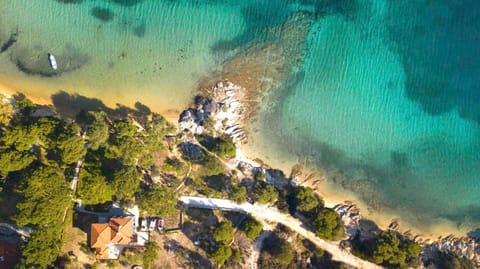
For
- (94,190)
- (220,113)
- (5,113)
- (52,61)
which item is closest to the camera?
(94,190)

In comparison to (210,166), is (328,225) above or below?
below

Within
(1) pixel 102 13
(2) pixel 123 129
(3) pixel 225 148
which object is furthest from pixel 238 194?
(1) pixel 102 13

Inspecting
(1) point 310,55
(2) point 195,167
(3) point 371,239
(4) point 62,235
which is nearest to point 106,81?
(2) point 195,167

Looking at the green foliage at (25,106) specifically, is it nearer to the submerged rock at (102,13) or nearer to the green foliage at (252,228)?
the submerged rock at (102,13)

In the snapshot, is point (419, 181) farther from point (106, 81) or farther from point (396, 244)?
point (106, 81)

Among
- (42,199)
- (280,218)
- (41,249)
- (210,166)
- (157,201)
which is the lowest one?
(41,249)

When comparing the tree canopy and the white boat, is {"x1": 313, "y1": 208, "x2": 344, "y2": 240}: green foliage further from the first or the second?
the white boat

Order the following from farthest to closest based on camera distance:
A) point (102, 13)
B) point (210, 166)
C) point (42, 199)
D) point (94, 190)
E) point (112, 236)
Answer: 1. point (102, 13)
2. point (210, 166)
3. point (112, 236)
4. point (94, 190)
5. point (42, 199)

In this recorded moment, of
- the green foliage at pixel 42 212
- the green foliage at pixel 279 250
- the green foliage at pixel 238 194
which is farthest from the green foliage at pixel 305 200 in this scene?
the green foliage at pixel 42 212

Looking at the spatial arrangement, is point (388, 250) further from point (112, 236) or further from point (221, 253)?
point (112, 236)
